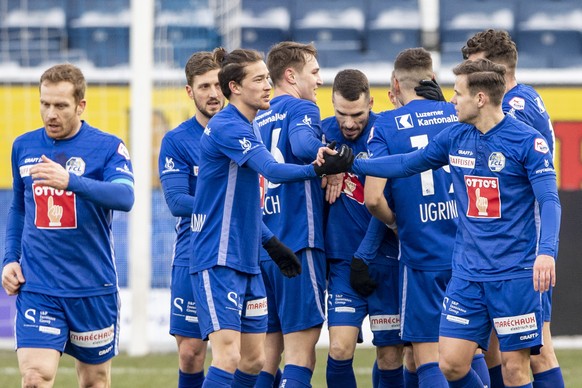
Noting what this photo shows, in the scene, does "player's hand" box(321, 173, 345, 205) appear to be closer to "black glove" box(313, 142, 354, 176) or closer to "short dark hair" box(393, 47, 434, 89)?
"short dark hair" box(393, 47, 434, 89)

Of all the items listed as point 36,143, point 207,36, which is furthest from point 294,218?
point 207,36

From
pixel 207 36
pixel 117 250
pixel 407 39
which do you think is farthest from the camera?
pixel 407 39

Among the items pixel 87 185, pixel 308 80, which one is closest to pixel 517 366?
pixel 308 80

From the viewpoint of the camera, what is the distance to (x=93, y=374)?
18.5 ft

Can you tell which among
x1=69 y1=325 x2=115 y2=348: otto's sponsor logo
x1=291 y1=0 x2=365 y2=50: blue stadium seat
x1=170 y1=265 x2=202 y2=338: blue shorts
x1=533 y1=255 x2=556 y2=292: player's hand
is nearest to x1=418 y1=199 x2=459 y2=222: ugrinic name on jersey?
x1=533 y1=255 x2=556 y2=292: player's hand

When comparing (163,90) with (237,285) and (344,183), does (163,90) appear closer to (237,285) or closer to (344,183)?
(344,183)

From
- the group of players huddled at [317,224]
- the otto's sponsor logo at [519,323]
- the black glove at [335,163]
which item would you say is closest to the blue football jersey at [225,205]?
the group of players huddled at [317,224]

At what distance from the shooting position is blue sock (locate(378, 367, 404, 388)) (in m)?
6.36

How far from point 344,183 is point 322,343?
162 inches

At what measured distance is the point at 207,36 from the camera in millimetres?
11383

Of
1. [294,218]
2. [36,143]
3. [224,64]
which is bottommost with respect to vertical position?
[294,218]

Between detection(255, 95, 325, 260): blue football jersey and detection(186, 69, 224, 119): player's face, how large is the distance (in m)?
0.33

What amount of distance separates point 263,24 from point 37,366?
806cm

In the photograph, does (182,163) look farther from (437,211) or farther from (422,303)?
(422,303)
